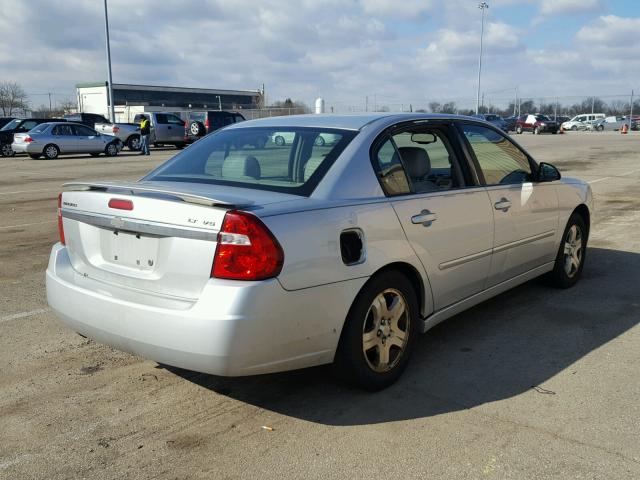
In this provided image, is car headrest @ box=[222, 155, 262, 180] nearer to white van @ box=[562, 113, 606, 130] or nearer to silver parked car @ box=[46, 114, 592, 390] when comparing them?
silver parked car @ box=[46, 114, 592, 390]

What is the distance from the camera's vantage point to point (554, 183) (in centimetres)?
543

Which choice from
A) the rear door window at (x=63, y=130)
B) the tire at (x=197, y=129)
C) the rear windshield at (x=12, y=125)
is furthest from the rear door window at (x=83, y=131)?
the tire at (x=197, y=129)

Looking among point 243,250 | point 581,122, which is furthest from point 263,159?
point 581,122

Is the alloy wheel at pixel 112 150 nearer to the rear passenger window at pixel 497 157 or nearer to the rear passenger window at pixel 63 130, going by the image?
the rear passenger window at pixel 63 130

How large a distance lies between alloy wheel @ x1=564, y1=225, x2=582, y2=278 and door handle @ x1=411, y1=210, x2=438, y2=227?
90.3 inches

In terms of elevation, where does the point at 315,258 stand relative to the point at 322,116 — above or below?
below

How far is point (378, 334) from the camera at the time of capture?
144 inches

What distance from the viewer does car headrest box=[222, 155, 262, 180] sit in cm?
389

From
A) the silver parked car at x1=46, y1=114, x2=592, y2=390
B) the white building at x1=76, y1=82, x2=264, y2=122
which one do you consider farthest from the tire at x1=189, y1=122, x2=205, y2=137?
the white building at x1=76, y1=82, x2=264, y2=122

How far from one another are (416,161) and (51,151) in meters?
23.7

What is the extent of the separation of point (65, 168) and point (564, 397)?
1960 cm

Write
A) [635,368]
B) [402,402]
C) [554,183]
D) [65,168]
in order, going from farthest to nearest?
[65,168], [554,183], [635,368], [402,402]

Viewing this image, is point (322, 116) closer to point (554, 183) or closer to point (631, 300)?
point (554, 183)

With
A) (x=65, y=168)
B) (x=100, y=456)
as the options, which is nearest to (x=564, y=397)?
(x=100, y=456)
